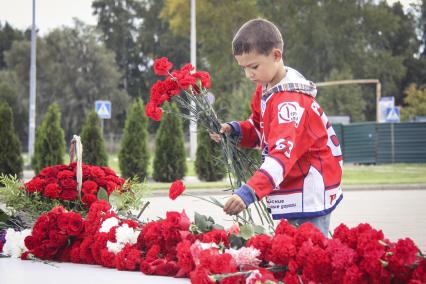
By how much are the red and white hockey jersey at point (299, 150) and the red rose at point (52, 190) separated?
1795 millimetres

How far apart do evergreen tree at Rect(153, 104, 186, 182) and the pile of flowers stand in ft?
64.5

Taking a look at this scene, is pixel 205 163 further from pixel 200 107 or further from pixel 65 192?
pixel 200 107

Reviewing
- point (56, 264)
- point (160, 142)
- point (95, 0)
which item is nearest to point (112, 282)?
point (56, 264)

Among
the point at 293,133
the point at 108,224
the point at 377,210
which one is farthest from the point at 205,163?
the point at 293,133

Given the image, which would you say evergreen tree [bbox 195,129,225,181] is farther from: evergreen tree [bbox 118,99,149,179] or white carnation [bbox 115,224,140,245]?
white carnation [bbox 115,224,140,245]

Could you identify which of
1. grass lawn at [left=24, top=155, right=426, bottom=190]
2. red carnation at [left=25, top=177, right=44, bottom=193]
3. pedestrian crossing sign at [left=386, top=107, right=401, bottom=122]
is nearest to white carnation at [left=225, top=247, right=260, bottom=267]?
red carnation at [left=25, top=177, right=44, bottom=193]

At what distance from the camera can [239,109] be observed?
4844 centimetres

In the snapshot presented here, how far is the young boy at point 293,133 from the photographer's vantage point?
13.5 feet

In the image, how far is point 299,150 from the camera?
13.5 ft

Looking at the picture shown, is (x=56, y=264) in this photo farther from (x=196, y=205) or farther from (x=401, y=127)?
(x=401, y=127)

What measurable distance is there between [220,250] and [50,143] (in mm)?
21138

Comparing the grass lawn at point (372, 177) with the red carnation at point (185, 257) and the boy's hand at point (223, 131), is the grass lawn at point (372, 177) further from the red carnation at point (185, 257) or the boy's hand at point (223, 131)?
the red carnation at point (185, 257)

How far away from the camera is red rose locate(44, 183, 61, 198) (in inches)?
221

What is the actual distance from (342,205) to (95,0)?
6187 cm
